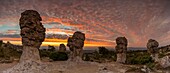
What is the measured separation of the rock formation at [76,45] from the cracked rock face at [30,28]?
16753mm

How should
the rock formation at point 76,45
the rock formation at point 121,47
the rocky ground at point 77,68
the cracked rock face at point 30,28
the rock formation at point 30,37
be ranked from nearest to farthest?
1. the rocky ground at point 77,68
2. the rock formation at point 30,37
3. the cracked rock face at point 30,28
4. the rock formation at point 76,45
5. the rock formation at point 121,47

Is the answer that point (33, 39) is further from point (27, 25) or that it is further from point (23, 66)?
point (23, 66)

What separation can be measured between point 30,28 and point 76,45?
18951mm

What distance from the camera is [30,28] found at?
145 feet

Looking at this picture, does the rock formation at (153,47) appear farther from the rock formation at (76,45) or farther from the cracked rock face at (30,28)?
the cracked rock face at (30,28)

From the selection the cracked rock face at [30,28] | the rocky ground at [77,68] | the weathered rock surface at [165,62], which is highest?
the cracked rock face at [30,28]

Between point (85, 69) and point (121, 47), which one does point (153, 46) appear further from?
point (85, 69)

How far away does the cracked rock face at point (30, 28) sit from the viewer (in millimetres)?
44000

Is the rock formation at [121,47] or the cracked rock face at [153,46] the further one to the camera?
the rock formation at [121,47]

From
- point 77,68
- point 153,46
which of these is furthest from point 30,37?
point 153,46

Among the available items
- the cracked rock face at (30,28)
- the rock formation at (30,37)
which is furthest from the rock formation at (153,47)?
the cracked rock face at (30,28)

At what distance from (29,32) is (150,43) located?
38279mm

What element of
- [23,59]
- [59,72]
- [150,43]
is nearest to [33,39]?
[23,59]

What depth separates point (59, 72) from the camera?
133 feet
